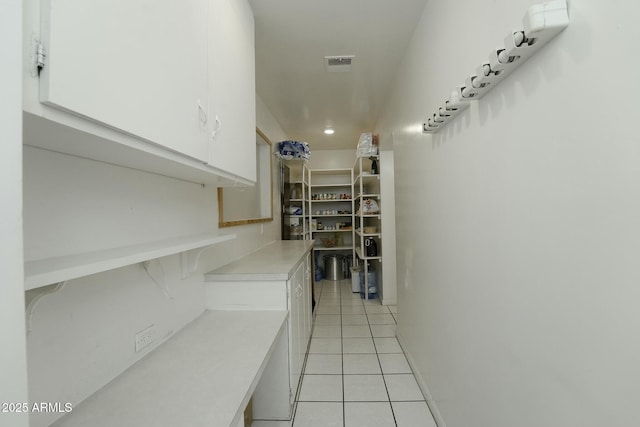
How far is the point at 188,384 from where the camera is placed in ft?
3.04

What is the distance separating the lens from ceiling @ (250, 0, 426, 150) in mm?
1843

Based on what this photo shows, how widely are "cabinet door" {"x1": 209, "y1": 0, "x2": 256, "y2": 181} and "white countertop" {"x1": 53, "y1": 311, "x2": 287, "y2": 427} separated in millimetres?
768

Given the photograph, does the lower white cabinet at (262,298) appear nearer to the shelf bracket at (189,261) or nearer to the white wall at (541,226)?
the shelf bracket at (189,261)

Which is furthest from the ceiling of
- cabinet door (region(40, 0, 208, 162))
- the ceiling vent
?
cabinet door (region(40, 0, 208, 162))

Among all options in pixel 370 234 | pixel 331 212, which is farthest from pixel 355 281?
pixel 331 212

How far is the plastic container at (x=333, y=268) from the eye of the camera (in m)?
5.02

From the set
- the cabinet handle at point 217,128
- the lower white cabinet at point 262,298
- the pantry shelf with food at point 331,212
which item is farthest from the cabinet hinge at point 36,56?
the pantry shelf with food at point 331,212

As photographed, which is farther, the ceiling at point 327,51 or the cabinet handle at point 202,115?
the ceiling at point 327,51

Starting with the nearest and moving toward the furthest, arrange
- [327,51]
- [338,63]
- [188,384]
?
1. [188,384]
2. [327,51]
3. [338,63]

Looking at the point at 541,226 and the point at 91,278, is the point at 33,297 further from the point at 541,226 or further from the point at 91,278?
the point at 541,226

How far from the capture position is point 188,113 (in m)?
0.94

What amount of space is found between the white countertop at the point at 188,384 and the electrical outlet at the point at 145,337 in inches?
2.0

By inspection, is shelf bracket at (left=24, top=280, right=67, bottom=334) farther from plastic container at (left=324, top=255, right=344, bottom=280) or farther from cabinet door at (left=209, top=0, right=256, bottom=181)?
plastic container at (left=324, top=255, right=344, bottom=280)

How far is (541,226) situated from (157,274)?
4.61ft
